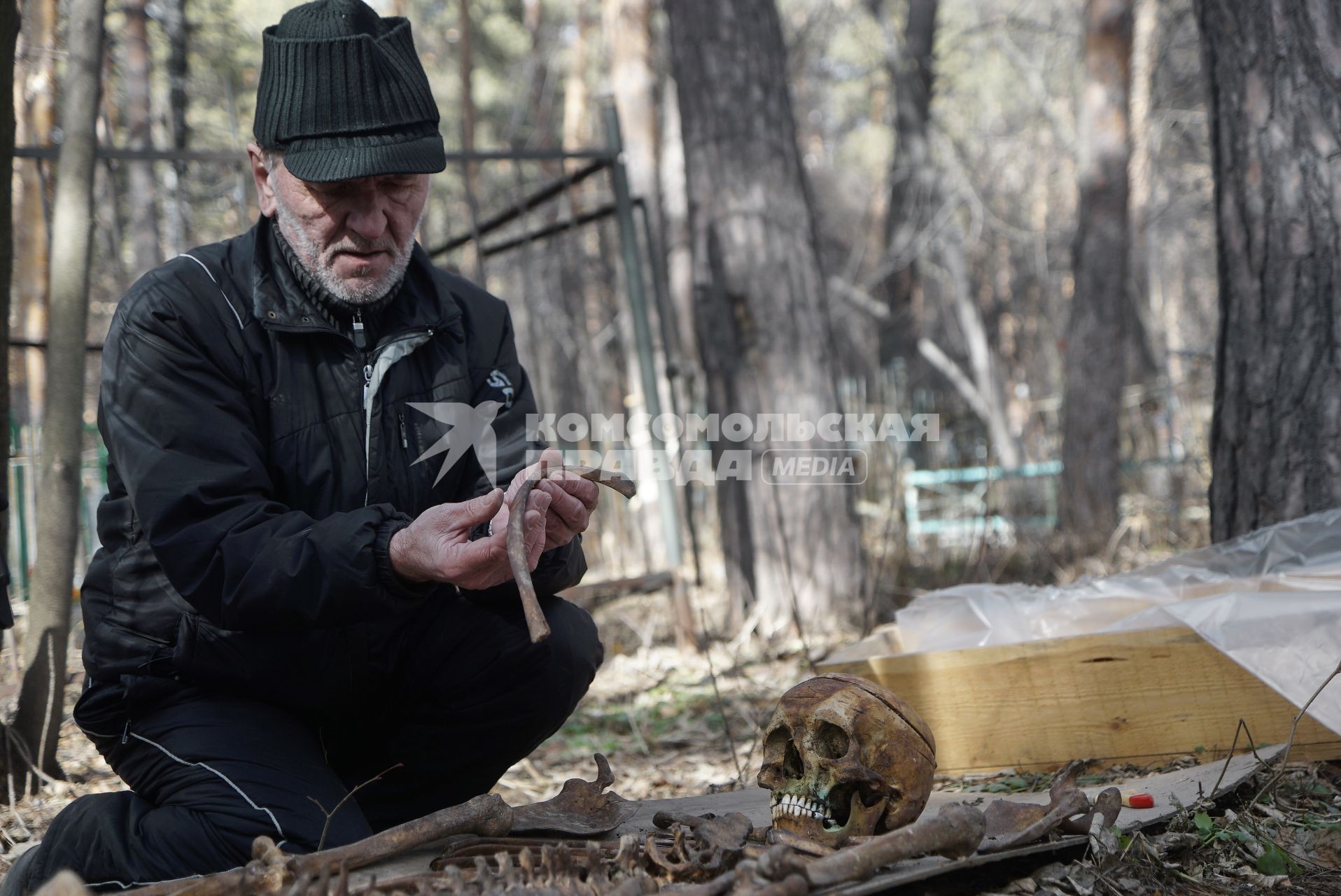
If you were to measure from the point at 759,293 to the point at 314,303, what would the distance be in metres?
3.74

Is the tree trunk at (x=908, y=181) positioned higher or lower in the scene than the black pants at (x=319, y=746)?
higher

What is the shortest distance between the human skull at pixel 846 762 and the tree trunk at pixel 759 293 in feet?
11.2

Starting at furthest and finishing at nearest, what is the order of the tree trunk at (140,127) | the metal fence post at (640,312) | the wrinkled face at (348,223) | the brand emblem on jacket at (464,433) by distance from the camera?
the tree trunk at (140,127) → the metal fence post at (640,312) → the brand emblem on jacket at (464,433) → the wrinkled face at (348,223)

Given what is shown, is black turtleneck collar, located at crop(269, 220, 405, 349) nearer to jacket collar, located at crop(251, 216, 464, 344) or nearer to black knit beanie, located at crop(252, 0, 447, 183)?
jacket collar, located at crop(251, 216, 464, 344)

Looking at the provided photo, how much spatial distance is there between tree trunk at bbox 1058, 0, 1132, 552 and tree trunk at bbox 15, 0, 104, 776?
6.62 meters

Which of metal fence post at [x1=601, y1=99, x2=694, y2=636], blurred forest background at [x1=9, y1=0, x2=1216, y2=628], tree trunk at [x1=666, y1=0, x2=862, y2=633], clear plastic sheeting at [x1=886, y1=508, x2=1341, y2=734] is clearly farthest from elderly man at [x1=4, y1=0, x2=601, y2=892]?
tree trunk at [x1=666, y1=0, x2=862, y2=633]

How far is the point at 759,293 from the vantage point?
610cm

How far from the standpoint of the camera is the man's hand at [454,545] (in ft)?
7.00

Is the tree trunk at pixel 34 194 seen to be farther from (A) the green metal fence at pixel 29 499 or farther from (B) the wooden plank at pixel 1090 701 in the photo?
(B) the wooden plank at pixel 1090 701

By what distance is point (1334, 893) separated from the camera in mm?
2180

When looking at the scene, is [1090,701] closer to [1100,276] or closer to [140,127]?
[1100,276]

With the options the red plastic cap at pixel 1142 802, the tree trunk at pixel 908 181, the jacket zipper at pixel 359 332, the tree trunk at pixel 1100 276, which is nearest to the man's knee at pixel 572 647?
the jacket zipper at pixel 359 332

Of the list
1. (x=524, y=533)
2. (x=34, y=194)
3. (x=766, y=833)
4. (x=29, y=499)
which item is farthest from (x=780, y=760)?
(x=34, y=194)

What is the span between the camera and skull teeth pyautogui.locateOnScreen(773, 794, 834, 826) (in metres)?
2.25
